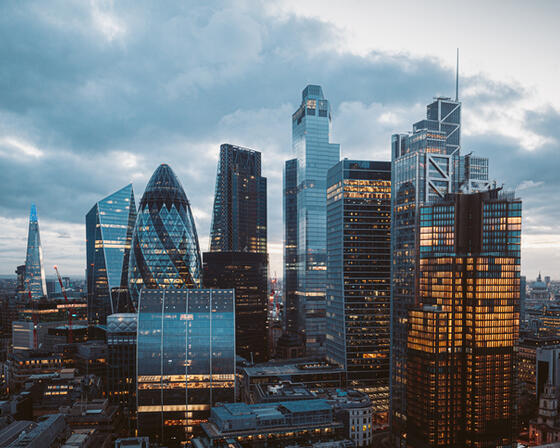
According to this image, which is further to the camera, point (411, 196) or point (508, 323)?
point (411, 196)

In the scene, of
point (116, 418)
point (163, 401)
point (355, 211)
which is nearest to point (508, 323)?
point (355, 211)

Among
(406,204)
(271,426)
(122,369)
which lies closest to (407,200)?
(406,204)

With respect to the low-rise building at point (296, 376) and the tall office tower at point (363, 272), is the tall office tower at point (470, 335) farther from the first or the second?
the low-rise building at point (296, 376)

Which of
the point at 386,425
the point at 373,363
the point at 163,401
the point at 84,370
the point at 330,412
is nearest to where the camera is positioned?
the point at 330,412

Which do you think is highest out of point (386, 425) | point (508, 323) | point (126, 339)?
point (508, 323)

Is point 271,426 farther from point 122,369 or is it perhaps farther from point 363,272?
point 363,272

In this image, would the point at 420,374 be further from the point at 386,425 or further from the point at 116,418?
the point at 116,418
